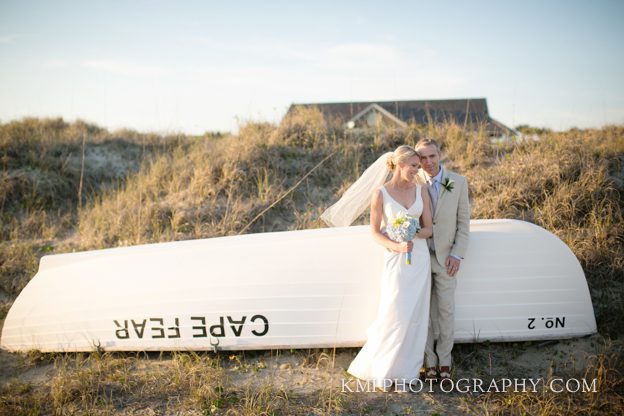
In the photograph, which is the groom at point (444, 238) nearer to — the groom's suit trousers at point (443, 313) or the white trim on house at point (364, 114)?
the groom's suit trousers at point (443, 313)

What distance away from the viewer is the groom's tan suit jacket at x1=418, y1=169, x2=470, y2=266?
3186 millimetres

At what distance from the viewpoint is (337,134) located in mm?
7801

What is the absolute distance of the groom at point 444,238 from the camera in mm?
3186

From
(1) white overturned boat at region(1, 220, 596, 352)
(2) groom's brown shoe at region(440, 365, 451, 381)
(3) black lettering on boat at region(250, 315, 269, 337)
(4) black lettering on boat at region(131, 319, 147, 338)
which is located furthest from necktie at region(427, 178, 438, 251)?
(4) black lettering on boat at region(131, 319, 147, 338)

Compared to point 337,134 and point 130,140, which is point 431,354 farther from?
point 130,140

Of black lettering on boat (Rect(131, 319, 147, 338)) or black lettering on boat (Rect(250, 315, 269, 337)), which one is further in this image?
black lettering on boat (Rect(131, 319, 147, 338))

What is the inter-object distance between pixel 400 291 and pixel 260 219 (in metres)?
3.28

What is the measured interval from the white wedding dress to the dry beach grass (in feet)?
0.68

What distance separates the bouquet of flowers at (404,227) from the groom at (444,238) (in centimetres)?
29

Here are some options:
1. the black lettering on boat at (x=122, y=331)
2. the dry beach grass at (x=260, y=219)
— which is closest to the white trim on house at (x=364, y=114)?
the dry beach grass at (x=260, y=219)

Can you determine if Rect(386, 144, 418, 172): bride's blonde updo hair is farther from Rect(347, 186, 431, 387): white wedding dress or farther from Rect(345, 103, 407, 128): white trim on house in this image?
Rect(345, 103, 407, 128): white trim on house

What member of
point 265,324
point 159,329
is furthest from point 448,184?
point 159,329

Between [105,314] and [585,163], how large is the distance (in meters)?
A: 6.07

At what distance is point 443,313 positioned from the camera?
3266mm
